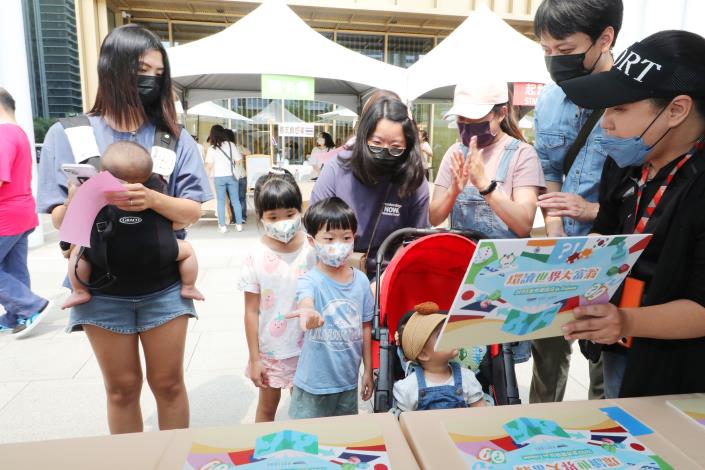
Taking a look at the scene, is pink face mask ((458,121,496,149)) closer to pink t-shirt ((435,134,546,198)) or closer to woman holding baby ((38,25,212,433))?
pink t-shirt ((435,134,546,198))

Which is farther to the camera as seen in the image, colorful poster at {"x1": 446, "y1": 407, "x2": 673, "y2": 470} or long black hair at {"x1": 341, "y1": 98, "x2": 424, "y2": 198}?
long black hair at {"x1": 341, "y1": 98, "x2": 424, "y2": 198}

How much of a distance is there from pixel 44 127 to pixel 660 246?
30.8 ft

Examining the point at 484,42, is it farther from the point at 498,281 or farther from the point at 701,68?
the point at 498,281

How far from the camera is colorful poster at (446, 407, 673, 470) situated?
92 cm

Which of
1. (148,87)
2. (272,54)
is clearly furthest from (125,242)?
(272,54)

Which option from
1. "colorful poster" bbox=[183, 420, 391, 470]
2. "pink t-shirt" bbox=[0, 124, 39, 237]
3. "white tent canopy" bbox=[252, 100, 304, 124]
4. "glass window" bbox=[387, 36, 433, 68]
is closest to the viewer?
"colorful poster" bbox=[183, 420, 391, 470]

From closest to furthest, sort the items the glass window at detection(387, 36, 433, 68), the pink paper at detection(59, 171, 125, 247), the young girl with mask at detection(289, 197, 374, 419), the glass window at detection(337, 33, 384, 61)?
1. the pink paper at detection(59, 171, 125, 247)
2. the young girl with mask at detection(289, 197, 374, 419)
3. the glass window at detection(337, 33, 384, 61)
4. the glass window at detection(387, 36, 433, 68)

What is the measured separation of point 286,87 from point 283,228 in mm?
4984

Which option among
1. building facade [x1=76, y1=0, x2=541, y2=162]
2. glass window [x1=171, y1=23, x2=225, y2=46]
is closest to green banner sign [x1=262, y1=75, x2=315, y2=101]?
building facade [x1=76, y1=0, x2=541, y2=162]

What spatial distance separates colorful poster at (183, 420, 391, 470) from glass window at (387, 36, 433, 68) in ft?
46.6

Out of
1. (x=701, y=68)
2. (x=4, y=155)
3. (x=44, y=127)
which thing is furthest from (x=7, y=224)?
(x=44, y=127)

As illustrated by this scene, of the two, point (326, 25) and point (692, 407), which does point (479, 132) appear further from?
point (326, 25)

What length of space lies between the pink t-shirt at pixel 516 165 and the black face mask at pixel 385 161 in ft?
0.85

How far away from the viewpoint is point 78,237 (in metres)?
1.51
